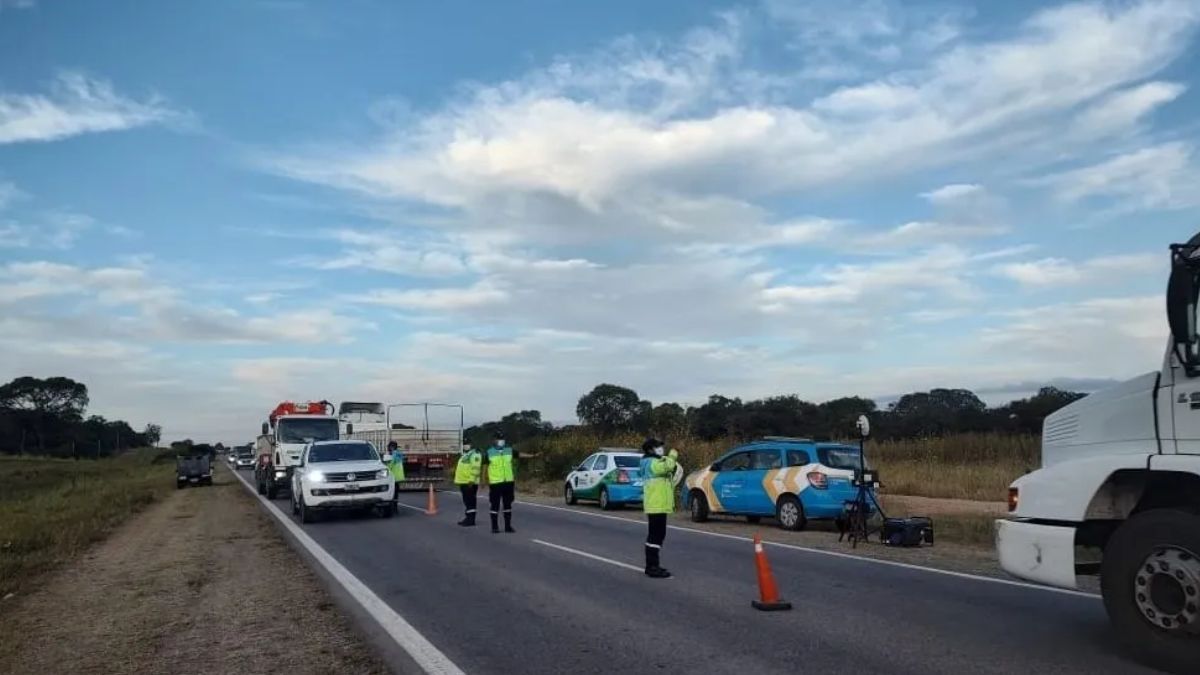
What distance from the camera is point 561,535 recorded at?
1706 centimetres

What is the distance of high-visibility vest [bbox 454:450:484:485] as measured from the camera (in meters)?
20.1

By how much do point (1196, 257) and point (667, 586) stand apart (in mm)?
6326

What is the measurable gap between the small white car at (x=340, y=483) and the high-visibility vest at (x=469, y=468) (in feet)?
6.71

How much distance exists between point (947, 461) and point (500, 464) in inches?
694

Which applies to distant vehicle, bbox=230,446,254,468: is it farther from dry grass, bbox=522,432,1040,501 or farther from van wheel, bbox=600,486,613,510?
van wheel, bbox=600,486,613,510

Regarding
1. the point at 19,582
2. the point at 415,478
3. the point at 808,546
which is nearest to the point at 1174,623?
the point at 808,546

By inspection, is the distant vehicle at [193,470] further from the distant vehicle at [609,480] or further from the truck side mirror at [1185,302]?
the truck side mirror at [1185,302]

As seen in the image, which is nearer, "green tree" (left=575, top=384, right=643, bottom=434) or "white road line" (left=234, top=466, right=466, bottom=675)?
"white road line" (left=234, top=466, right=466, bottom=675)

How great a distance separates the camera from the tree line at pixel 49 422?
142875 millimetres

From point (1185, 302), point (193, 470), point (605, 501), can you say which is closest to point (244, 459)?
point (193, 470)

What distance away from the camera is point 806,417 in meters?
60.0

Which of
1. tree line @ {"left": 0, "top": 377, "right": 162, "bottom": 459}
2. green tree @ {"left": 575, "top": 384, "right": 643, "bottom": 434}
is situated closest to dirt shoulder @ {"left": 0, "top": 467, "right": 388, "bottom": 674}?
green tree @ {"left": 575, "top": 384, "right": 643, "bottom": 434}

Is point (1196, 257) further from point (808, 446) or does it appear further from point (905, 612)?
point (808, 446)

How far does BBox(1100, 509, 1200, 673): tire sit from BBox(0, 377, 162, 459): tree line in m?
149
